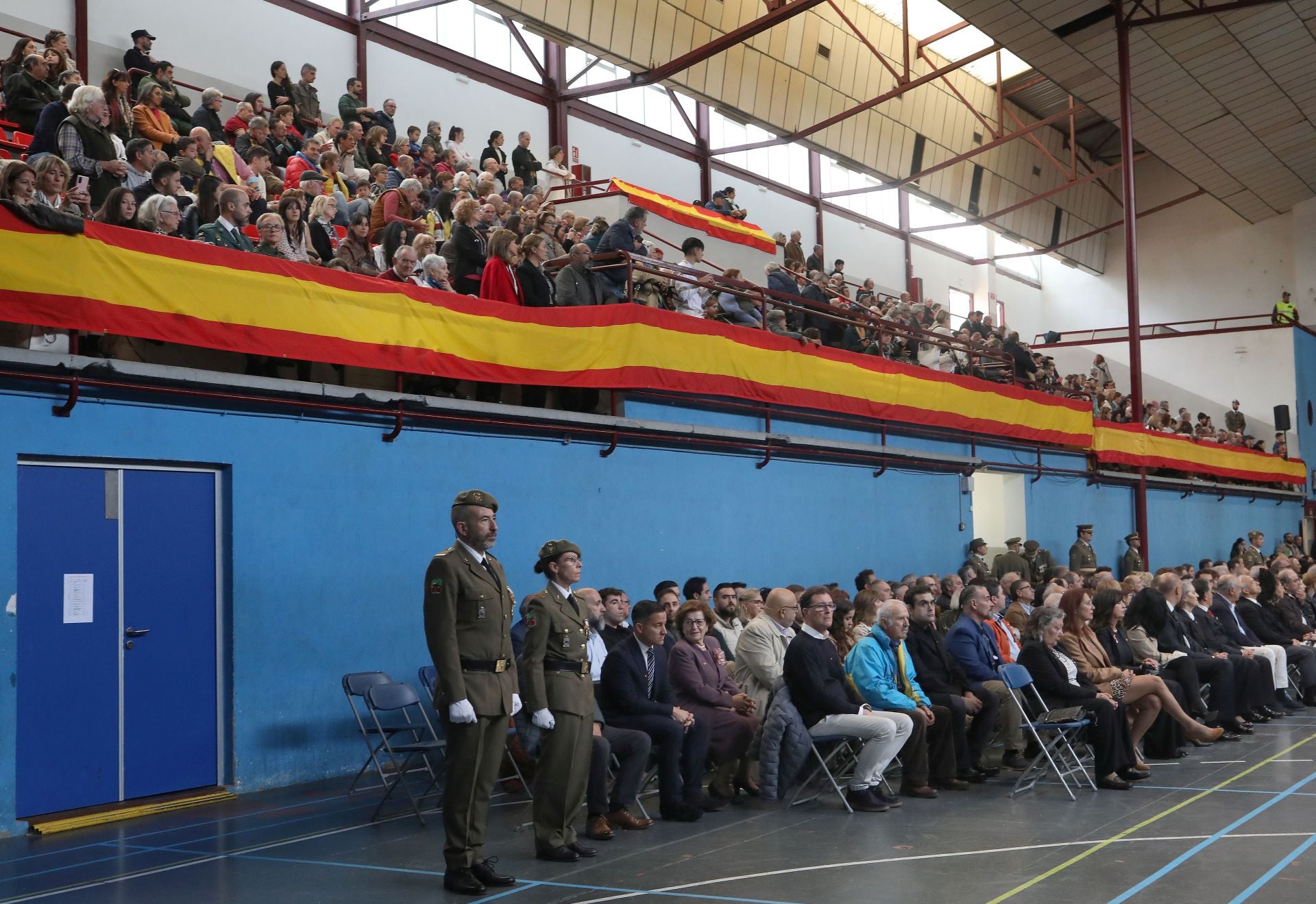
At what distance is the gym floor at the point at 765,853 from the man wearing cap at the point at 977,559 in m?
7.65

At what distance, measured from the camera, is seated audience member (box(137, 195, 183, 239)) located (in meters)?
8.71

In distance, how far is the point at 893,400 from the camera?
1605cm

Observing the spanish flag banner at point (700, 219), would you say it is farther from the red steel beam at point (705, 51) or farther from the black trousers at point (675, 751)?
the black trousers at point (675, 751)

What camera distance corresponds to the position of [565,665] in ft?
23.6

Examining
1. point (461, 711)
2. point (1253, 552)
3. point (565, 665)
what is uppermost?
point (1253, 552)

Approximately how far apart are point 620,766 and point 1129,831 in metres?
2.97

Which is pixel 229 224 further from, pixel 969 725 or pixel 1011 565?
pixel 1011 565

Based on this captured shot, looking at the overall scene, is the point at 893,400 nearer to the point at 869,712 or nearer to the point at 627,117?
the point at 869,712

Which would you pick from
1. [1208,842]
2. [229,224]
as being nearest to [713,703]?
[1208,842]

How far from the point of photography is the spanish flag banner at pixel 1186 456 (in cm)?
2178

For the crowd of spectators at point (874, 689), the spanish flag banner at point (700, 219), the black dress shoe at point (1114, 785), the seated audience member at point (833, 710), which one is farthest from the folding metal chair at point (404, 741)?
the spanish flag banner at point (700, 219)

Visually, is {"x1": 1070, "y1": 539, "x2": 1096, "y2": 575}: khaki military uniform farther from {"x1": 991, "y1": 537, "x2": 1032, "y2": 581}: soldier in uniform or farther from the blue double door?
the blue double door

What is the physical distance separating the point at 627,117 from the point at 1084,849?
18657 mm

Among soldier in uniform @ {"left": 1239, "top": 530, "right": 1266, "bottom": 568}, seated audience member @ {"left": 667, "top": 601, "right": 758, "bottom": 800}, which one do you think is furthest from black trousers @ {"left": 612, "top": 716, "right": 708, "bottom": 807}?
soldier in uniform @ {"left": 1239, "top": 530, "right": 1266, "bottom": 568}
